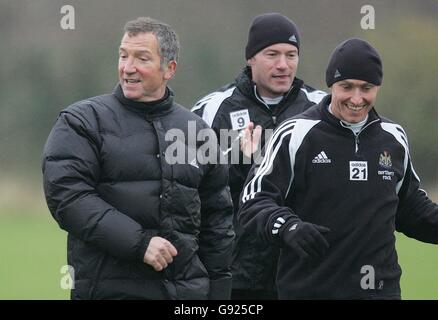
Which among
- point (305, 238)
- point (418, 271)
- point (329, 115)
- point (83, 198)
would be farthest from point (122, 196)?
point (418, 271)

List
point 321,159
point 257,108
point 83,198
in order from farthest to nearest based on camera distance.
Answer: point 257,108 < point 321,159 < point 83,198

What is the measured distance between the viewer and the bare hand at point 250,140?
536cm

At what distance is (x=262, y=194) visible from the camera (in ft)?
14.6

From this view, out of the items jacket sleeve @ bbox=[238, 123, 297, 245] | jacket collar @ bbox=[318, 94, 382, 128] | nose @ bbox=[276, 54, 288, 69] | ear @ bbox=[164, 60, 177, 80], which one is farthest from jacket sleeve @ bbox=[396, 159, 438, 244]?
nose @ bbox=[276, 54, 288, 69]

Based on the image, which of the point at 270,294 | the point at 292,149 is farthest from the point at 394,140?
the point at 270,294

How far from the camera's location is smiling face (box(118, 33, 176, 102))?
4.38 metres

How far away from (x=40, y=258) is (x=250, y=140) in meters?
4.63

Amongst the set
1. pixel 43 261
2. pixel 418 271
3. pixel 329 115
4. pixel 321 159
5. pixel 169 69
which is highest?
pixel 169 69

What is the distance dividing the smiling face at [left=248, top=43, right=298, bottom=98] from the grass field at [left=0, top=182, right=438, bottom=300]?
9.03 ft

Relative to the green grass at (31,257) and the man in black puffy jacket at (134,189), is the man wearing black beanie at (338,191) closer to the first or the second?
the man in black puffy jacket at (134,189)

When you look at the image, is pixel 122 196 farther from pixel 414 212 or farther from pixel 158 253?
pixel 414 212

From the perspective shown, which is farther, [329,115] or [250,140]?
[250,140]

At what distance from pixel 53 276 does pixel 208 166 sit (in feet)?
16.1

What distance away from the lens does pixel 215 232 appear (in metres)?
4.50
